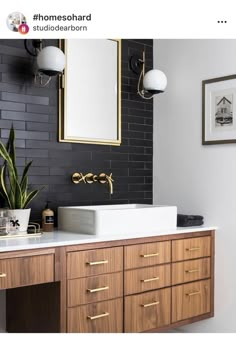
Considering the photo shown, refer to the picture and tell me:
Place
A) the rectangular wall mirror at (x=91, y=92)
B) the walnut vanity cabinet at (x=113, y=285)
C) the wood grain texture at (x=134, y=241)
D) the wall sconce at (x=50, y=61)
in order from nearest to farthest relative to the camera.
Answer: the walnut vanity cabinet at (x=113, y=285) < the wood grain texture at (x=134, y=241) < the wall sconce at (x=50, y=61) < the rectangular wall mirror at (x=91, y=92)

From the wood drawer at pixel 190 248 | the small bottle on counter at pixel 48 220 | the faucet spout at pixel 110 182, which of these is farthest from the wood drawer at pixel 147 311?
the faucet spout at pixel 110 182

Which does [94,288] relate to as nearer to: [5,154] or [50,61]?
[5,154]

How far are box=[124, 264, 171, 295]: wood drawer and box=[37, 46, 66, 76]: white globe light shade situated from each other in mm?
1164

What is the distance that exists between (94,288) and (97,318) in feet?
0.50

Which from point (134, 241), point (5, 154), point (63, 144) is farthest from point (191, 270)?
point (5, 154)

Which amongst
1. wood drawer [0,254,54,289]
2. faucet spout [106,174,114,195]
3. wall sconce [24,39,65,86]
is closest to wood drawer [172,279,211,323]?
faucet spout [106,174,114,195]

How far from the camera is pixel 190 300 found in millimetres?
3021

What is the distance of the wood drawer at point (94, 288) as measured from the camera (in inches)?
96.0

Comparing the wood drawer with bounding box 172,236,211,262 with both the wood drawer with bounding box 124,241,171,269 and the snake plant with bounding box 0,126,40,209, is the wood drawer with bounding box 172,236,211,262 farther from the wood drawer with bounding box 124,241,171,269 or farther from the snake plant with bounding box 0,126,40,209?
the snake plant with bounding box 0,126,40,209

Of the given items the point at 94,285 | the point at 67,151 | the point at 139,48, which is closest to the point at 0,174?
the point at 67,151

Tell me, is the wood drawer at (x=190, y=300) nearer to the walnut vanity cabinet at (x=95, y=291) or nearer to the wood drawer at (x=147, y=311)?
the wood drawer at (x=147, y=311)
